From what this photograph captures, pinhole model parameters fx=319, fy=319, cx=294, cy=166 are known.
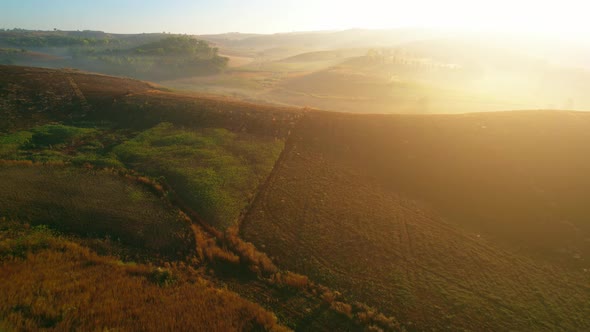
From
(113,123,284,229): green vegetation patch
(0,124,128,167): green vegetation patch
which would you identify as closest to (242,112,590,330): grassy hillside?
(113,123,284,229): green vegetation patch

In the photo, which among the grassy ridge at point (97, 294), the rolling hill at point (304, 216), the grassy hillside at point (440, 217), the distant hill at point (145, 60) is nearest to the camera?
the grassy ridge at point (97, 294)

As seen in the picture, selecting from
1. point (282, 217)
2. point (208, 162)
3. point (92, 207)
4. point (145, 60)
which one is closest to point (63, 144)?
point (208, 162)

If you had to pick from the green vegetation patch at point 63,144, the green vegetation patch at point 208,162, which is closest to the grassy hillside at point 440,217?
the green vegetation patch at point 208,162

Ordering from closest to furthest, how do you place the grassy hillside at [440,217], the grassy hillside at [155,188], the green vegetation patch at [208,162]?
the grassy hillside at [155,188], the grassy hillside at [440,217], the green vegetation patch at [208,162]

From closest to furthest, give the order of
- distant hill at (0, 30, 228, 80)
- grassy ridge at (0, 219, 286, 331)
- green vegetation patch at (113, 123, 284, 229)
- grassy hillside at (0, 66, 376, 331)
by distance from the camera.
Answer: grassy ridge at (0, 219, 286, 331)
grassy hillside at (0, 66, 376, 331)
green vegetation patch at (113, 123, 284, 229)
distant hill at (0, 30, 228, 80)

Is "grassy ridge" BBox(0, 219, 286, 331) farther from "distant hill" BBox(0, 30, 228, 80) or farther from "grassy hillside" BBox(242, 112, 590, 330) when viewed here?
"distant hill" BBox(0, 30, 228, 80)

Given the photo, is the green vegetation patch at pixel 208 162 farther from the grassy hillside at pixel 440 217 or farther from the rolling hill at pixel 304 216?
the grassy hillside at pixel 440 217
